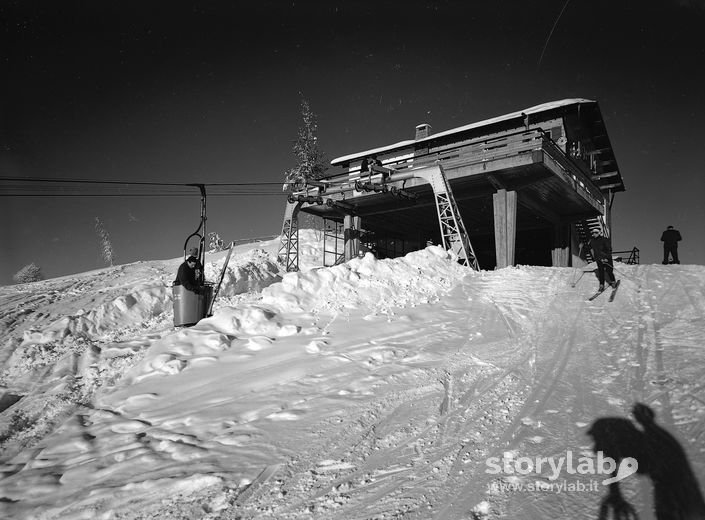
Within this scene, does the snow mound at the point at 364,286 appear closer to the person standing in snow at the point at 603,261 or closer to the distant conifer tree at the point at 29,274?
the person standing in snow at the point at 603,261

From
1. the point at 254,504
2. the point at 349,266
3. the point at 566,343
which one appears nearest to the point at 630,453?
the point at 254,504

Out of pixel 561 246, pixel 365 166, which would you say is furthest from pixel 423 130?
pixel 561 246

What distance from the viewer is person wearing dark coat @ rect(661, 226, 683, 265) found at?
48.8ft

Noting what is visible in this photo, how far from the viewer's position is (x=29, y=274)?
48875 millimetres

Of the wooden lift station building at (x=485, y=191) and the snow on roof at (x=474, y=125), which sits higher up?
the snow on roof at (x=474, y=125)

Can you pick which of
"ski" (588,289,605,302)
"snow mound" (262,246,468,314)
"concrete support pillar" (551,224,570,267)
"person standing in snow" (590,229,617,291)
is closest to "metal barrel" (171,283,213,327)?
"snow mound" (262,246,468,314)

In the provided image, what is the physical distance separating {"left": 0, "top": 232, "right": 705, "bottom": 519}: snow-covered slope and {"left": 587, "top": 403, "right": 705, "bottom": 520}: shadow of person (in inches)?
3.5

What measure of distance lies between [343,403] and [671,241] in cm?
1774

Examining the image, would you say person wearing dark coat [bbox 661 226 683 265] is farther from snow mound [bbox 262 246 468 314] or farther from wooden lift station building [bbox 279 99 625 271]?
snow mound [bbox 262 246 468 314]

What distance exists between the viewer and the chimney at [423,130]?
84.5 feet

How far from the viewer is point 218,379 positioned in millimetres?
4566

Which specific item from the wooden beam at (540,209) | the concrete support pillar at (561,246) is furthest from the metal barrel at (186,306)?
the concrete support pillar at (561,246)

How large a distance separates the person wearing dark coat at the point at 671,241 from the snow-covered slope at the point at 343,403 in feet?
30.9

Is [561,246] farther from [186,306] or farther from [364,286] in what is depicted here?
[186,306]
